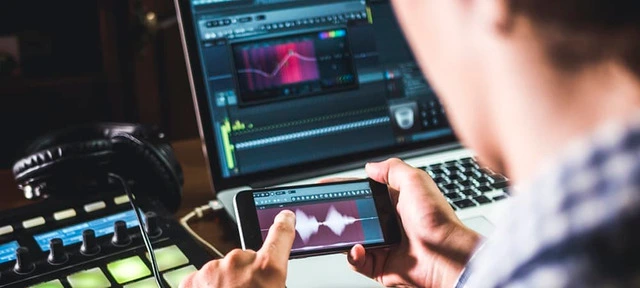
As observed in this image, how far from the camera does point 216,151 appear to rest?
0.93m

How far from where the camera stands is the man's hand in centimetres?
61

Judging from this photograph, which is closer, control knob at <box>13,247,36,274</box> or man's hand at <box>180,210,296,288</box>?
man's hand at <box>180,210,296,288</box>

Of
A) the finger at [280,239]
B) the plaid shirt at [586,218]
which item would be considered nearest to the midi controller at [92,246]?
the finger at [280,239]

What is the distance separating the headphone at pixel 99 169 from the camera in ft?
2.78

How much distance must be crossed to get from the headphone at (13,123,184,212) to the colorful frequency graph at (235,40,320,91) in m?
0.14

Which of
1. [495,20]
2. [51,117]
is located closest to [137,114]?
[51,117]

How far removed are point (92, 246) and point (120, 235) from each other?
0.10ft

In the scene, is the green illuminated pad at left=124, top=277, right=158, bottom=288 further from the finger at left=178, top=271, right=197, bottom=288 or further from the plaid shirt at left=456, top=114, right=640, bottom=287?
the plaid shirt at left=456, top=114, right=640, bottom=287

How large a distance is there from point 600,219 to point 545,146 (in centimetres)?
6

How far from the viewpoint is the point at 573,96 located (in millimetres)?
330

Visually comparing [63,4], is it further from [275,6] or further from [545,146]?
[545,146]

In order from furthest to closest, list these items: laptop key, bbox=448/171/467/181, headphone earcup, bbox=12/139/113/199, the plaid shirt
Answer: laptop key, bbox=448/171/467/181
headphone earcup, bbox=12/139/113/199
the plaid shirt

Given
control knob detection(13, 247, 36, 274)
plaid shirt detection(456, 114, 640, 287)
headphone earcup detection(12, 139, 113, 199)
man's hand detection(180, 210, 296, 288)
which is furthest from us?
headphone earcup detection(12, 139, 113, 199)

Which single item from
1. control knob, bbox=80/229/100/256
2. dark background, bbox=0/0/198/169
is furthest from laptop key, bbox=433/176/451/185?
dark background, bbox=0/0/198/169
